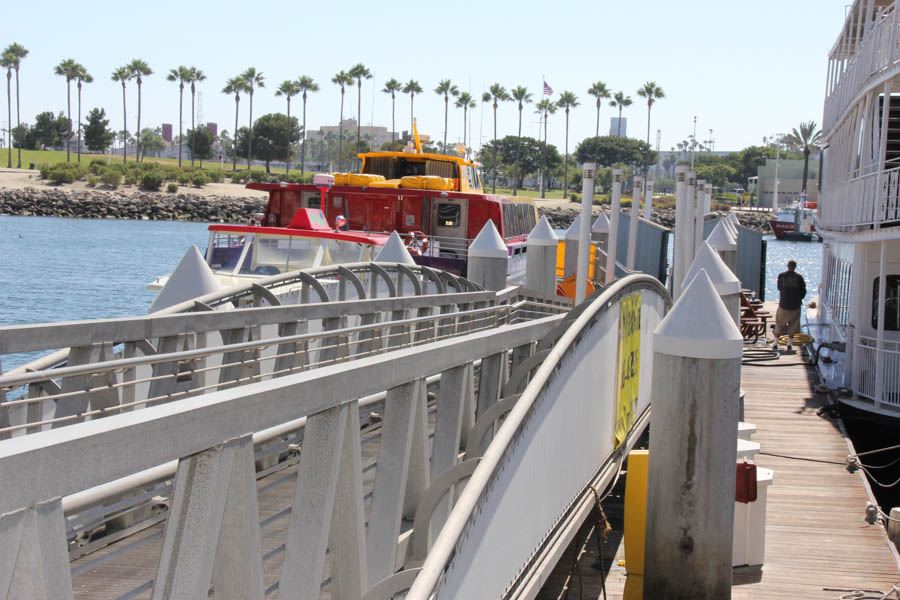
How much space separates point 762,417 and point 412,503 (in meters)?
11.4

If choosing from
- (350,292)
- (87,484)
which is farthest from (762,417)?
(87,484)

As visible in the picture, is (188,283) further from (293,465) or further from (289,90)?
(289,90)

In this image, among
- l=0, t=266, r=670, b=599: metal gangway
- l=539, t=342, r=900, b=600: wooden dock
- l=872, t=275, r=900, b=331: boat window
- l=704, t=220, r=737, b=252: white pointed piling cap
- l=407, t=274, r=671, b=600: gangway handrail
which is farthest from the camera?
l=704, t=220, r=737, b=252: white pointed piling cap

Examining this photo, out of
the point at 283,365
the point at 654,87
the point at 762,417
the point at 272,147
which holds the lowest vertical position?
the point at 762,417

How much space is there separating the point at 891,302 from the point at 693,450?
41.4 feet

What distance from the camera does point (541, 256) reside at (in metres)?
20.2

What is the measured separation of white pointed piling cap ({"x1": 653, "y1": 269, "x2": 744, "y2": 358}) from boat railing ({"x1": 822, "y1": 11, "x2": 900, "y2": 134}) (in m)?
11.1

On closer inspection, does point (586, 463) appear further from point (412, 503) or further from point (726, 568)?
point (412, 503)

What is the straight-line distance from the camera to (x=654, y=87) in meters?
148

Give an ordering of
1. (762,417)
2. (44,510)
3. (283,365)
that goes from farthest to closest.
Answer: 1. (762,417)
2. (283,365)
3. (44,510)

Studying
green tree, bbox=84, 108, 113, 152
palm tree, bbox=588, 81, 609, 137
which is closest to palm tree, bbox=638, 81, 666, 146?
palm tree, bbox=588, 81, 609, 137

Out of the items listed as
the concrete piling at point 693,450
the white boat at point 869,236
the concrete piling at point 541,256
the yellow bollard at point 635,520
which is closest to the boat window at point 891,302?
the white boat at point 869,236

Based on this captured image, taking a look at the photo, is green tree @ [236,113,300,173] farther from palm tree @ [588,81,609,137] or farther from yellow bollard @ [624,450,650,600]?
yellow bollard @ [624,450,650,600]

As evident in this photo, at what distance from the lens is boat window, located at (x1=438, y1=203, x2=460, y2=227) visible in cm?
2512
